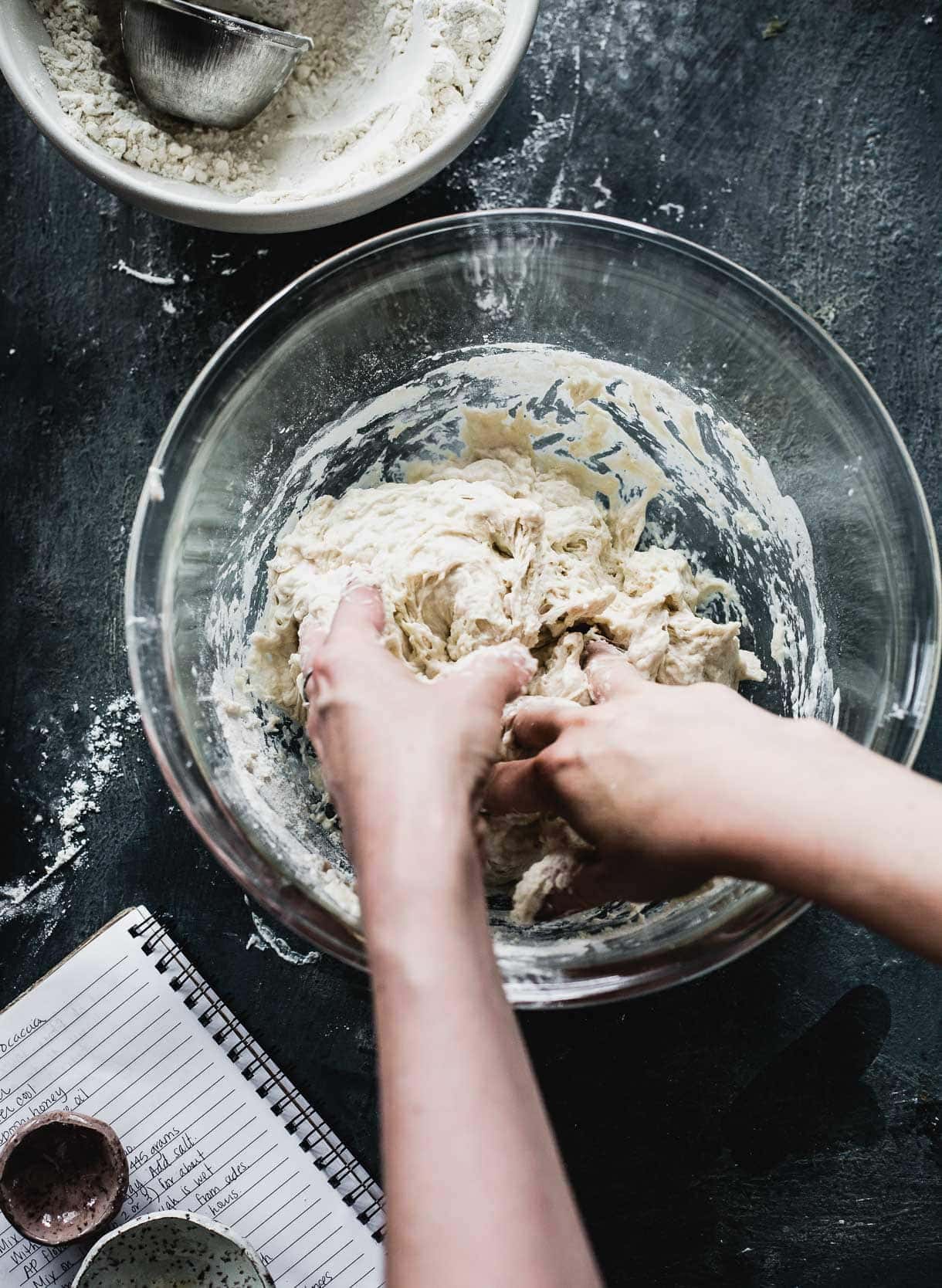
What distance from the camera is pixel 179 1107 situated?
4.88 ft

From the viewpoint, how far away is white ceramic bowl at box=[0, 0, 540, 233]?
134 centimetres

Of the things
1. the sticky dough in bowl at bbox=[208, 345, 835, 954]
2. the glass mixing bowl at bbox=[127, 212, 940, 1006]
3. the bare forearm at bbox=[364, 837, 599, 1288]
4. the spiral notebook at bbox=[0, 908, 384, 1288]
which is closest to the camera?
the bare forearm at bbox=[364, 837, 599, 1288]

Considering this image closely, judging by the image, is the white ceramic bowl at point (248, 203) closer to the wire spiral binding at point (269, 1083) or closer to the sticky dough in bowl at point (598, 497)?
the sticky dough in bowl at point (598, 497)

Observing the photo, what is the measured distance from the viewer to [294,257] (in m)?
1.52

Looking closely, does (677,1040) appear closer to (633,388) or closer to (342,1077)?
(342,1077)

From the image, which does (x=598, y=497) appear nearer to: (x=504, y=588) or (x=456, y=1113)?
(x=504, y=588)

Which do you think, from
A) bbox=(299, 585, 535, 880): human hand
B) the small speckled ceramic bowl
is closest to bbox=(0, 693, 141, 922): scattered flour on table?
the small speckled ceramic bowl

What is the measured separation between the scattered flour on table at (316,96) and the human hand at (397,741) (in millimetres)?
740

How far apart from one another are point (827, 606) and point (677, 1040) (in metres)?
0.64

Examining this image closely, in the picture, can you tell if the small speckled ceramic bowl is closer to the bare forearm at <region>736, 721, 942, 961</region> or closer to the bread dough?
the bread dough

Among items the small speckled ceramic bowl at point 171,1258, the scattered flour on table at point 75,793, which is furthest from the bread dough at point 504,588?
the small speckled ceramic bowl at point 171,1258

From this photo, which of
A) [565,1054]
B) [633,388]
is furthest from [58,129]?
[565,1054]

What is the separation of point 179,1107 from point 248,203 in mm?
1254

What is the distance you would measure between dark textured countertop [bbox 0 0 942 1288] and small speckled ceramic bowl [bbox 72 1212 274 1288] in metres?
0.21
